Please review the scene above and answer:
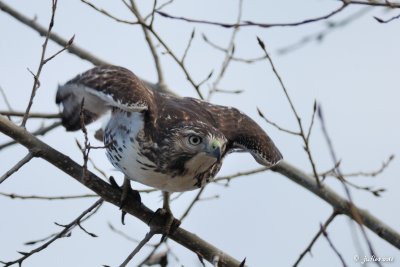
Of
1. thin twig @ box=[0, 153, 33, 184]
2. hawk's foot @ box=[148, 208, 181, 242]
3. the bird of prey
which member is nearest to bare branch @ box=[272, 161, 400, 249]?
the bird of prey

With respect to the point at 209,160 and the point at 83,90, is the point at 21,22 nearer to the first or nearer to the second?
the point at 83,90

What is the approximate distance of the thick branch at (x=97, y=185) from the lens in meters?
5.19

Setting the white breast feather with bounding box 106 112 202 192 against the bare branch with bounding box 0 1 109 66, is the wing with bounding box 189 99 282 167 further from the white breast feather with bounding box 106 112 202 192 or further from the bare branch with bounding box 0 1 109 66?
the bare branch with bounding box 0 1 109 66

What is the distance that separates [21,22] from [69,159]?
9.85ft

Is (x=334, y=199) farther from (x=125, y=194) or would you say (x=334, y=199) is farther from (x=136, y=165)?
(x=125, y=194)

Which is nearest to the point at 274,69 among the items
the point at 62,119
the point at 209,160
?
the point at 209,160

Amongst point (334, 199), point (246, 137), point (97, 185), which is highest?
point (246, 137)

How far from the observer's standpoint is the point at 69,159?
5359 millimetres

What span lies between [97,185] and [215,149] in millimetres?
1090

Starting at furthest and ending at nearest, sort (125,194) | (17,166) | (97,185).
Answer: (125,194) < (97,185) < (17,166)

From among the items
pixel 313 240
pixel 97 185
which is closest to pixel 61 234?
pixel 97 185

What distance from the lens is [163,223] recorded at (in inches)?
246

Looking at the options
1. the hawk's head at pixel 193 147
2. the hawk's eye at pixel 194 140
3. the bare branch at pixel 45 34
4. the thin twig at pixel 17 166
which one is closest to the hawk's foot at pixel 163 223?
the hawk's head at pixel 193 147

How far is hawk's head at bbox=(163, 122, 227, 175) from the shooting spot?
6.28 metres
